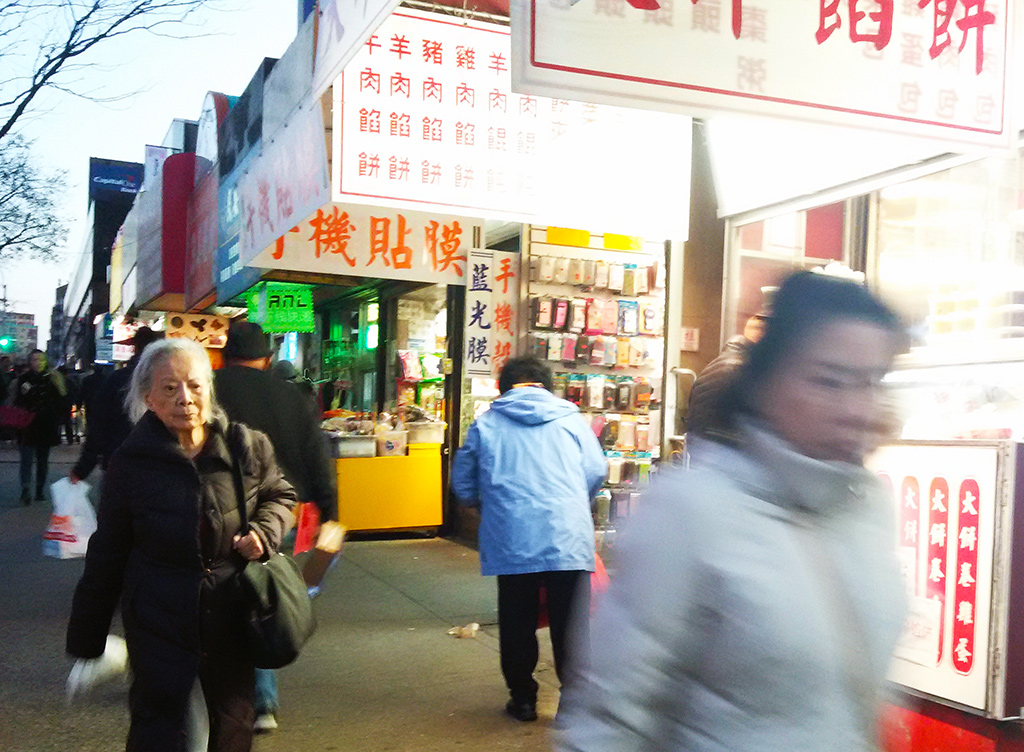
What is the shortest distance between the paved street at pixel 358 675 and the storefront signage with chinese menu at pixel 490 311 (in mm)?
2017

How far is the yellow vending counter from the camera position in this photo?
418 inches

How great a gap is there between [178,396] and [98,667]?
3.12ft

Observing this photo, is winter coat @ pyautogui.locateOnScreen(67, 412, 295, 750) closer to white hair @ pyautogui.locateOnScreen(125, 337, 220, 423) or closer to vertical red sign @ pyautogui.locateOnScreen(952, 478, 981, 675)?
white hair @ pyautogui.locateOnScreen(125, 337, 220, 423)

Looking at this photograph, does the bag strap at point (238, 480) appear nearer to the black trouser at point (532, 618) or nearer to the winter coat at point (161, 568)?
the winter coat at point (161, 568)

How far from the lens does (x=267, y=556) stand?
3.32 m

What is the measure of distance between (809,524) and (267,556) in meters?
2.24

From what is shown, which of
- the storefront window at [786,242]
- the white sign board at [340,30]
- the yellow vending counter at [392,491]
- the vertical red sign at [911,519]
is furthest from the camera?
the yellow vending counter at [392,491]

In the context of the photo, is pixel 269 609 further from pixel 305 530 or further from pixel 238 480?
pixel 305 530

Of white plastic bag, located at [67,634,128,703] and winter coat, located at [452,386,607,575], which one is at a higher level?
winter coat, located at [452,386,607,575]

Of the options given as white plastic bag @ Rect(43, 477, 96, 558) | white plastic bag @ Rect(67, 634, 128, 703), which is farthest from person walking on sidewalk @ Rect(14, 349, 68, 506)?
white plastic bag @ Rect(67, 634, 128, 703)

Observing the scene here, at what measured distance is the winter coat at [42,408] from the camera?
13188 millimetres

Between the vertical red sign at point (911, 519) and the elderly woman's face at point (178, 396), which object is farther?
the vertical red sign at point (911, 519)

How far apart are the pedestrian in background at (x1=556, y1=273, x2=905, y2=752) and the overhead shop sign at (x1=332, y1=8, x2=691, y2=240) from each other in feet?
14.7

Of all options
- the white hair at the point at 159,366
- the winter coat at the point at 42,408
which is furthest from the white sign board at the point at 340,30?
the winter coat at the point at 42,408
